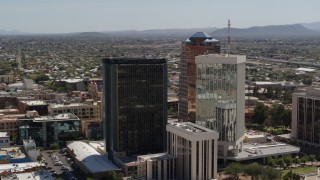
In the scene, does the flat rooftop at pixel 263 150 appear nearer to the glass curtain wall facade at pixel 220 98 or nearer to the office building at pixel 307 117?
the glass curtain wall facade at pixel 220 98

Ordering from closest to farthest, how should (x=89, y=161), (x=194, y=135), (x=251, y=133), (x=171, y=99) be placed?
(x=194, y=135) → (x=89, y=161) → (x=251, y=133) → (x=171, y=99)

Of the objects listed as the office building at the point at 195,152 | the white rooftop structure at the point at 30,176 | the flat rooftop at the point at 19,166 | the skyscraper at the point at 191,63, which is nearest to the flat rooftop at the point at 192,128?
the office building at the point at 195,152

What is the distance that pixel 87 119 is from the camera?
56.0 m

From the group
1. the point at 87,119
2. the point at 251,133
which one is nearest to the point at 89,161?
the point at 87,119

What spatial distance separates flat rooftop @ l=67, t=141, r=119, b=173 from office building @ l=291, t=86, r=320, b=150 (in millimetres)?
19037

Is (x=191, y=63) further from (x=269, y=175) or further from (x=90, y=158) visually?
(x=269, y=175)

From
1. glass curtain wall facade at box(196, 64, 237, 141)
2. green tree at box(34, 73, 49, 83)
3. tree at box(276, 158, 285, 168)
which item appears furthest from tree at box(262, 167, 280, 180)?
green tree at box(34, 73, 49, 83)

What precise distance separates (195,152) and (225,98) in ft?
27.4

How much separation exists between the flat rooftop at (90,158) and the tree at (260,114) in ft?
73.9

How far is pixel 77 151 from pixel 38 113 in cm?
1531

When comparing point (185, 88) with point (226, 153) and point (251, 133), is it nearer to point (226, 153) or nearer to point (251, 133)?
point (251, 133)

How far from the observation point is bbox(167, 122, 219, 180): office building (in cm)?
3509

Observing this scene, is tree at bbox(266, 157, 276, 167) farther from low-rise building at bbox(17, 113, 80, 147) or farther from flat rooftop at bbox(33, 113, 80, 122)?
flat rooftop at bbox(33, 113, 80, 122)

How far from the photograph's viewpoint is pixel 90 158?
4259 cm
